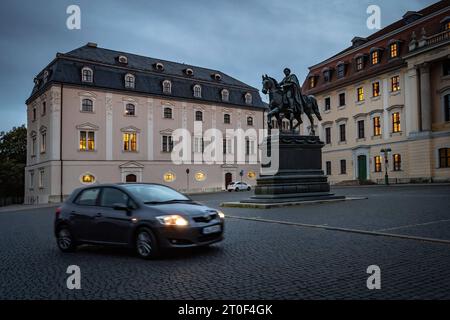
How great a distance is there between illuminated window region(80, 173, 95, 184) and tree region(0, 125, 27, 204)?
2168 centimetres

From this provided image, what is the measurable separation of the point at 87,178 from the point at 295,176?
30593mm

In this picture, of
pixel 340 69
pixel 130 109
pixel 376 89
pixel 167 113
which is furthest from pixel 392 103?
pixel 130 109

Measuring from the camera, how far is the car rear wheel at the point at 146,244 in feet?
25.5

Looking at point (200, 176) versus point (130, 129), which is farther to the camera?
point (200, 176)

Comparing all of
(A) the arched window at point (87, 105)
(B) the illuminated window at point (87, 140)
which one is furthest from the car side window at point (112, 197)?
(A) the arched window at point (87, 105)

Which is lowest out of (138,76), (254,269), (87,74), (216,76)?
(254,269)

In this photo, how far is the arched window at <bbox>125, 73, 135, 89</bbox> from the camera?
48219 mm

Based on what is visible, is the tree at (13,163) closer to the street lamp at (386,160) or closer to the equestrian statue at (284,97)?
the street lamp at (386,160)

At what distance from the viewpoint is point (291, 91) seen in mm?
21516

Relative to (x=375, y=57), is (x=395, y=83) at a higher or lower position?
lower

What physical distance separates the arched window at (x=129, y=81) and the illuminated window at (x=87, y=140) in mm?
6881

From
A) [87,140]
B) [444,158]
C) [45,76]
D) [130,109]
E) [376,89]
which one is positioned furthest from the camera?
[130,109]

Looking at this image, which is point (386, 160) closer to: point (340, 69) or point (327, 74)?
point (340, 69)
